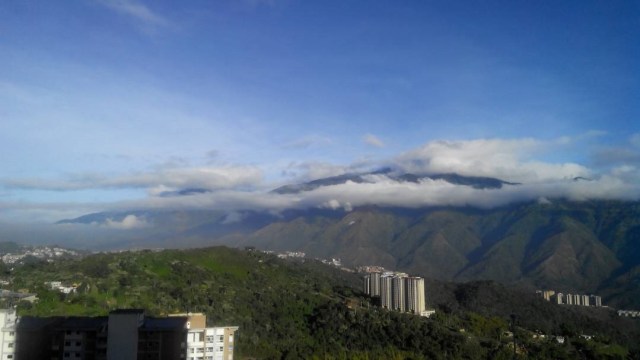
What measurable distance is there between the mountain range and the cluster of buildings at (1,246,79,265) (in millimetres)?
29789

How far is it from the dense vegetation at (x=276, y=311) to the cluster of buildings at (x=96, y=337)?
10.2 metres

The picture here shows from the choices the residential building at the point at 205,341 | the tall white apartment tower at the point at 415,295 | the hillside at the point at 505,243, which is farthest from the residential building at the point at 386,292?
the hillside at the point at 505,243

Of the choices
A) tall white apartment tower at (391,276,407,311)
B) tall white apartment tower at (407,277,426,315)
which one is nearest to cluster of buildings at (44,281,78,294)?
tall white apartment tower at (391,276,407,311)

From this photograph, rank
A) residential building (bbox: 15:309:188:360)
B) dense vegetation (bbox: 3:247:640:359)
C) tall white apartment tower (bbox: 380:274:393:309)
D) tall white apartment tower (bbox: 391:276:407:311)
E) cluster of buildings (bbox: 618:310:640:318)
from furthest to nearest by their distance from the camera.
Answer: cluster of buildings (bbox: 618:310:640:318) < tall white apartment tower (bbox: 380:274:393:309) < tall white apartment tower (bbox: 391:276:407:311) < dense vegetation (bbox: 3:247:640:359) < residential building (bbox: 15:309:188:360)

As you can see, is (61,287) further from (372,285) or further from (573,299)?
(573,299)

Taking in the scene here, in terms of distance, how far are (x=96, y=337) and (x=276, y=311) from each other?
2393cm

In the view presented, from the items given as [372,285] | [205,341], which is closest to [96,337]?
[205,341]

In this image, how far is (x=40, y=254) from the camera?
243 feet

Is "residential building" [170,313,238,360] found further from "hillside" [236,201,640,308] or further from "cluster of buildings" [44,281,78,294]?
"hillside" [236,201,640,308]

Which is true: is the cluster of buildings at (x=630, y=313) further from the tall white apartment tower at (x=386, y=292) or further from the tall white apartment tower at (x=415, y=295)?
the tall white apartment tower at (x=386, y=292)

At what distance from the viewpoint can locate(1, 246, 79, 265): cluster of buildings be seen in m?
59.2

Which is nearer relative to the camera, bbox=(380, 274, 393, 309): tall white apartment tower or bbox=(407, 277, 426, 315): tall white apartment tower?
bbox=(407, 277, 426, 315): tall white apartment tower

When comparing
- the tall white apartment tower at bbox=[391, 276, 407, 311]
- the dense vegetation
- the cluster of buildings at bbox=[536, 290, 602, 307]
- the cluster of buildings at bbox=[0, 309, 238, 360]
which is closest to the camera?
the cluster of buildings at bbox=[0, 309, 238, 360]

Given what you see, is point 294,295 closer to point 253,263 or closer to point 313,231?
point 253,263
